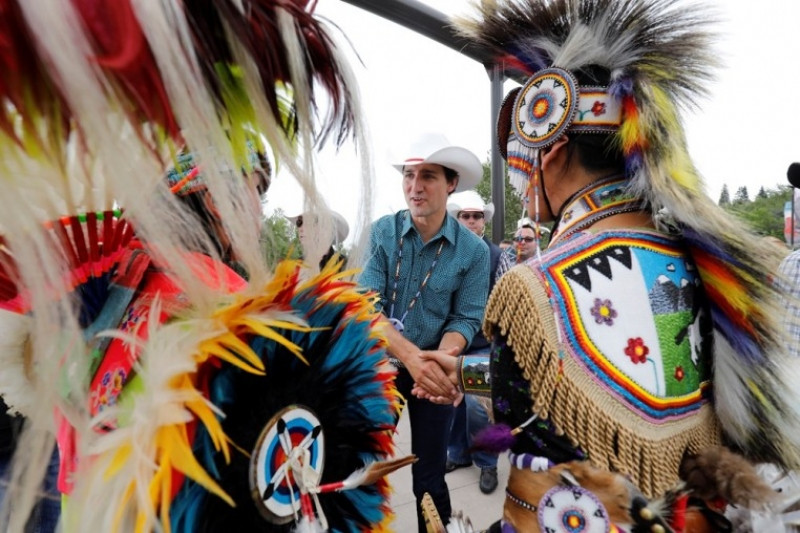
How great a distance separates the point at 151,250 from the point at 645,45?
4.24 ft

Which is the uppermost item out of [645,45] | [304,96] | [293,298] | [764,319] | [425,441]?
[645,45]

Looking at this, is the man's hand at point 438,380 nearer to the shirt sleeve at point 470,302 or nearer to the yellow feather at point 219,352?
the shirt sleeve at point 470,302

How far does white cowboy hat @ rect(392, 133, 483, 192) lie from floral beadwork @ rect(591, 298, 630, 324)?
64.4 inches

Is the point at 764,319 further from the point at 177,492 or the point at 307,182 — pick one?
the point at 177,492

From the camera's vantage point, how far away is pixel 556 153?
134 centimetres

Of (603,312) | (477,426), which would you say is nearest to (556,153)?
(603,312)

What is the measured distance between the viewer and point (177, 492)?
0.71m

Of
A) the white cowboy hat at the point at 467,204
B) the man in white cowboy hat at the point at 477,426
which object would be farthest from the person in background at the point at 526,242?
the man in white cowboy hat at the point at 477,426

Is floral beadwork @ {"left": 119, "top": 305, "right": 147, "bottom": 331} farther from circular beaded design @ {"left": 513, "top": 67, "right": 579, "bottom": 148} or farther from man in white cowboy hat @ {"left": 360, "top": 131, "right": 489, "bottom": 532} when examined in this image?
man in white cowboy hat @ {"left": 360, "top": 131, "right": 489, "bottom": 532}

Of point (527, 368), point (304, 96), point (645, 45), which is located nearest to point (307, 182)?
point (304, 96)

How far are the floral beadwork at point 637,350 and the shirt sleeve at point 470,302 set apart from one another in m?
1.39

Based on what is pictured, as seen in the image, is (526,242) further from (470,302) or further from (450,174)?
(470,302)

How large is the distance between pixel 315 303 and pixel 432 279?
157 centimetres

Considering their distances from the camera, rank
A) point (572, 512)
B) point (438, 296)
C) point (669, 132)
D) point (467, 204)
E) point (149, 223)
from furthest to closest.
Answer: point (467, 204)
point (438, 296)
point (669, 132)
point (572, 512)
point (149, 223)
